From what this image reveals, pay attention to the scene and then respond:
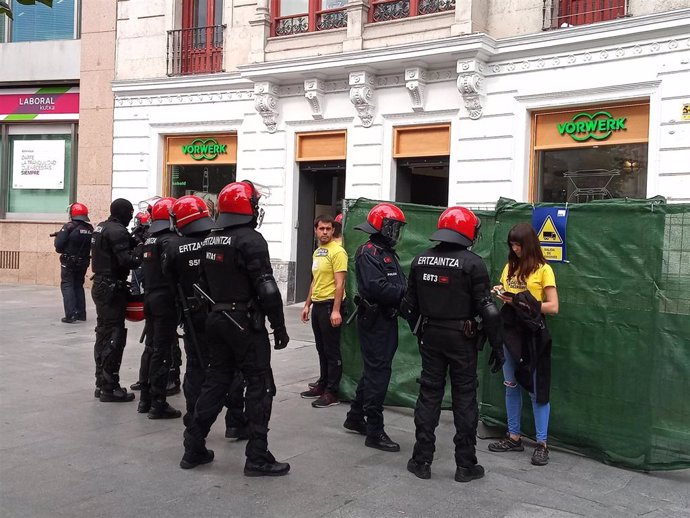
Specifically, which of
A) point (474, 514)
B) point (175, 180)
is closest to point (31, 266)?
point (175, 180)

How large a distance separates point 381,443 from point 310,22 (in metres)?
11.4

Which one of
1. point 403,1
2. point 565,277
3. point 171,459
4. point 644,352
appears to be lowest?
point 171,459

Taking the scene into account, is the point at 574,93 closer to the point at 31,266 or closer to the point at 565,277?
the point at 565,277

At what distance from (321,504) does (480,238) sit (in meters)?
2.90

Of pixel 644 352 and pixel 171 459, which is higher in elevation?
pixel 644 352

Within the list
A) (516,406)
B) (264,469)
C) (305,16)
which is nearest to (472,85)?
(305,16)

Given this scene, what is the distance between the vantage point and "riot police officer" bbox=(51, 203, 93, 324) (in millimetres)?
12719

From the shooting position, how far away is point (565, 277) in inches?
233

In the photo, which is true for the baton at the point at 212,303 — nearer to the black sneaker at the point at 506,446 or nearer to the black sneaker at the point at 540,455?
the black sneaker at the point at 506,446

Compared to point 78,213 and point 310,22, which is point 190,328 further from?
point 310,22

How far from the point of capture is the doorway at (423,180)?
14359mm

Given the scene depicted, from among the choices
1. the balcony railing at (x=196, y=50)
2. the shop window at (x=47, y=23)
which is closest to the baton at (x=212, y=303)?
the balcony railing at (x=196, y=50)

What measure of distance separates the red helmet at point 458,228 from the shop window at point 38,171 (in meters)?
16.0

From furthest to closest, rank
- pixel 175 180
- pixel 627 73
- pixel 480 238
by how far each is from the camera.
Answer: pixel 175 180 < pixel 627 73 < pixel 480 238
